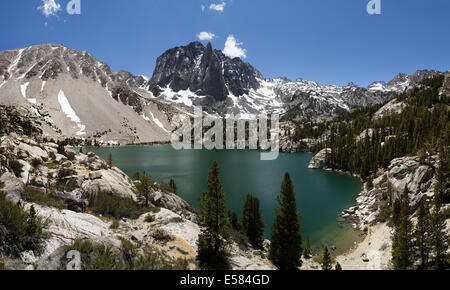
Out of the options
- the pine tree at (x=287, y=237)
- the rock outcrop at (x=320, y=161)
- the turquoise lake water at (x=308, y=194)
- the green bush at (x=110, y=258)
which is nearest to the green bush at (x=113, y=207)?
the green bush at (x=110, y=258)

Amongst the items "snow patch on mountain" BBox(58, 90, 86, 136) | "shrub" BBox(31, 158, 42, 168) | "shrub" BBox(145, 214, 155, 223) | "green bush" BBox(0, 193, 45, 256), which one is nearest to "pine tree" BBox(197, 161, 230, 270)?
"shrub" BBox(145, 214, 155, 223)

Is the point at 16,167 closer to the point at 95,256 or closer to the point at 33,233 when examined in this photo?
the point at 33,233

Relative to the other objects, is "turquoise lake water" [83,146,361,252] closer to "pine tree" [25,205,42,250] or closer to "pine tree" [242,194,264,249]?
"pine tree" [242,194,264,249]

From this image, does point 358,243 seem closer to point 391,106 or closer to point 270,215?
point 270,215

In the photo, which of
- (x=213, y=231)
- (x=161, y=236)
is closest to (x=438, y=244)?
(x=213, y=231)

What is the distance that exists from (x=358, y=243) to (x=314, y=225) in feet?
23.8

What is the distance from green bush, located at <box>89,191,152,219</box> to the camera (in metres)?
19.8

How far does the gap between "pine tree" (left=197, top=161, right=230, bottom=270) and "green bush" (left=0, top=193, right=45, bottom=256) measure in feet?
30.5

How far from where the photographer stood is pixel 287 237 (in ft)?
68.7

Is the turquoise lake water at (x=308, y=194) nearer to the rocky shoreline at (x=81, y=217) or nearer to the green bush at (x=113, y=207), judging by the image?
the rocky shoreline at (x=81, y=217)

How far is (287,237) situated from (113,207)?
17.4 m

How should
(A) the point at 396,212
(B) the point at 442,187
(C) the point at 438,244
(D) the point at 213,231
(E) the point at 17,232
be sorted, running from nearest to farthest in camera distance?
(E) the point at 17,232
(D) the point at 213,231
(C) the point at 438,244
(B) the point at 442,187
(A) the point at 396,212

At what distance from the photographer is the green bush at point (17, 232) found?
8.94 m

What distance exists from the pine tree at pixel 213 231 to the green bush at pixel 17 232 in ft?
30.5
